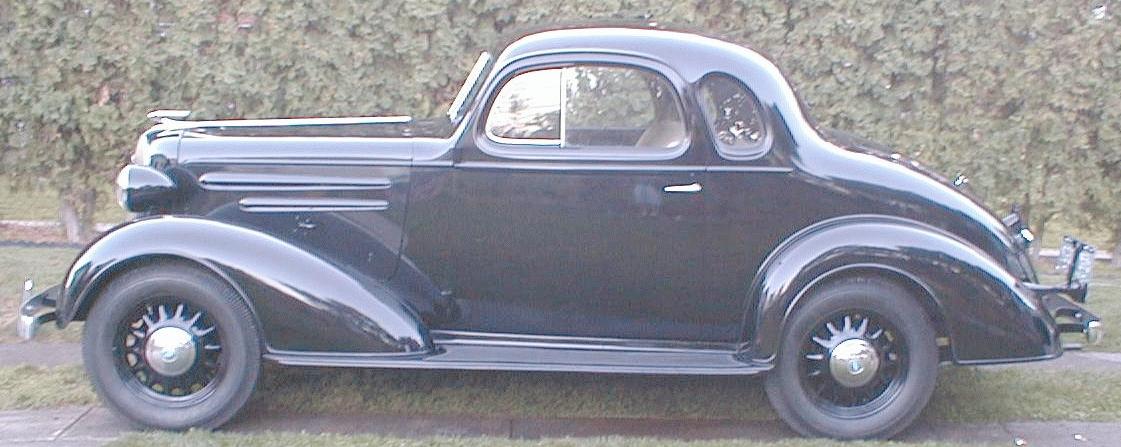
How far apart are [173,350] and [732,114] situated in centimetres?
245

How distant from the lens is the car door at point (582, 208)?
194 inches

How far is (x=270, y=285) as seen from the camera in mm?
4824

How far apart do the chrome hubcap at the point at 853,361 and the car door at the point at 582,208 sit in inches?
21.2

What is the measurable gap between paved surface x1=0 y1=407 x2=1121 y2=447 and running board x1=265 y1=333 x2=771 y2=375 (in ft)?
1.02

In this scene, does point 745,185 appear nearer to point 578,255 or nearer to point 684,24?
point 578,255

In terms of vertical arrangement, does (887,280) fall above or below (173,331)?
above

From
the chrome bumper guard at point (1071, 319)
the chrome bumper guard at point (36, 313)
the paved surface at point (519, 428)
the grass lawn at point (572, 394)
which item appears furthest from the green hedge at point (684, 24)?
the paved surface at point (519, 428)

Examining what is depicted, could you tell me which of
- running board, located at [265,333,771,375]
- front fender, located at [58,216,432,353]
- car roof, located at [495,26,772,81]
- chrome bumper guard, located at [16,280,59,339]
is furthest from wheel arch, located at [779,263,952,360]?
chrome bumper guard, located at [16,280,59,339]

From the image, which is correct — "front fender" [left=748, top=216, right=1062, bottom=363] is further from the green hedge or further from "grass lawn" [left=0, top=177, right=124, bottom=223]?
"grass lawn" [left=0, top=177, right=124, bottom=223]

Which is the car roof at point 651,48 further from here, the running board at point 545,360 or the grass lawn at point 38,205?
the grass lawn at point 38,205

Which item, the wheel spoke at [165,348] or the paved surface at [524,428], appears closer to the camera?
the wheel spoke at [165,348]

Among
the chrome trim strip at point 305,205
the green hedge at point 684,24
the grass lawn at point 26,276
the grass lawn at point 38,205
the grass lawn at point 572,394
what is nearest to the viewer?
the chrome trim strip at point 305,205

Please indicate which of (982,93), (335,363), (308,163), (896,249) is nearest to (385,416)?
(335,363)

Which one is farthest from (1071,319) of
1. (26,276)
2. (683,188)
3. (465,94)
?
(26,276)
